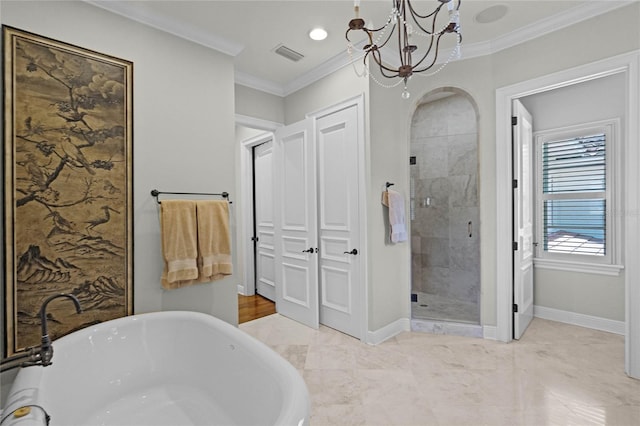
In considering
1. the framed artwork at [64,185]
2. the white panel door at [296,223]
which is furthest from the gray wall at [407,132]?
the framed artwork at [64,185]

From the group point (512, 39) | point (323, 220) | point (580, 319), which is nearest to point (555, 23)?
point (512, 39)

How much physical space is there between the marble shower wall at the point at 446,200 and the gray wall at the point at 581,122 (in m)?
0.64

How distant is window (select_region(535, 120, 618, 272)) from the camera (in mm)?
3037

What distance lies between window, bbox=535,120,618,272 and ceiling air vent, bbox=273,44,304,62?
9.04 ft

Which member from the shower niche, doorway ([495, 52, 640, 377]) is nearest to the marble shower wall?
the shower niche

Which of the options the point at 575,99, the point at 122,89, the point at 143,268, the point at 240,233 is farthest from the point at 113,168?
the point at 575,99

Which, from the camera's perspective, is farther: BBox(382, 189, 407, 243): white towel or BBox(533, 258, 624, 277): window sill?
BBox(533, 258, 624, 277): window sill

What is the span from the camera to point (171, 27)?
2301 millimetres

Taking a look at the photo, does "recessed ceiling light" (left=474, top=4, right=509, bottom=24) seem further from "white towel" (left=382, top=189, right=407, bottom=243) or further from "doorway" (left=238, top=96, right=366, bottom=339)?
"white towel" (left=382, top=189, right=407, bottom=243)

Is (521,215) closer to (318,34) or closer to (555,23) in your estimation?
(555,23)

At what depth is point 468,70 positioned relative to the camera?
286cm

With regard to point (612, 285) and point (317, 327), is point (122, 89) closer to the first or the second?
point (317, 327)

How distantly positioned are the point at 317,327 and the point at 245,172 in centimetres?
241

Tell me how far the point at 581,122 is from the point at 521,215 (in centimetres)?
133
